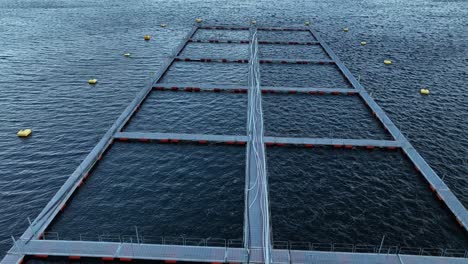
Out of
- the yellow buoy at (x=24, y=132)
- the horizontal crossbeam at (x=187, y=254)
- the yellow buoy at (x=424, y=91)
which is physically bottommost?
the horizontal crossbeam at (x=187, y=254)

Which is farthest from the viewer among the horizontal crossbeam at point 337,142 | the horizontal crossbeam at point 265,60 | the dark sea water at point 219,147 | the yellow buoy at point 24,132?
the horizontal crossbeam at point 265,60

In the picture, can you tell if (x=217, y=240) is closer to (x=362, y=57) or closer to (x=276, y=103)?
(x=276, y=103)

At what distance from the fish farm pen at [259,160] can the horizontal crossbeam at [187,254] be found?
107 mm

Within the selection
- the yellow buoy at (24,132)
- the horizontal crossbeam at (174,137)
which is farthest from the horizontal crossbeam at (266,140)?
the yellow buoy at (24,132)

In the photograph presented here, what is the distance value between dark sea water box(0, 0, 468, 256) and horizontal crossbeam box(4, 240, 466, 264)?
9.71 ft

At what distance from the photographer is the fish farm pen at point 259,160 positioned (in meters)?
35.4

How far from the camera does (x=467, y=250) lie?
36.6m

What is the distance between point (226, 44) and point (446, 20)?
99.4m

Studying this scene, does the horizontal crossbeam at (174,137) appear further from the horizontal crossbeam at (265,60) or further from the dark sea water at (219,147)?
the horizontal crossbeam at (265,60)

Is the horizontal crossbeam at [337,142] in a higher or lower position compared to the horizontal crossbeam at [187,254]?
higher

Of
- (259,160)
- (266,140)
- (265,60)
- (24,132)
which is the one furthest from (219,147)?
(265,60)

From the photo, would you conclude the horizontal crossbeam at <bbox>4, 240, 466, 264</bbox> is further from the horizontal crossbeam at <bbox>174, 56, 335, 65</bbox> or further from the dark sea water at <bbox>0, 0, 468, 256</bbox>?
the horizontal crossbeam at <bbox>174, 56, 335, 65</bbox>

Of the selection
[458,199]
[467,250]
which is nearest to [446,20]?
[458,199]

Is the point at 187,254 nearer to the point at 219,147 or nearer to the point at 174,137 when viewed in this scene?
the point at 219,147
